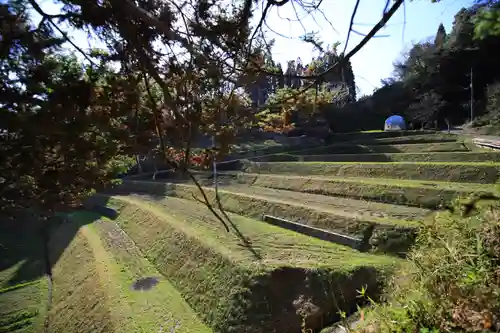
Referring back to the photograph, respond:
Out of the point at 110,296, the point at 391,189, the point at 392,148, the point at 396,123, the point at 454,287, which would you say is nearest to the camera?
the point at 454,287

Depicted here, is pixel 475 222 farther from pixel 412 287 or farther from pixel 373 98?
pixel 373 98

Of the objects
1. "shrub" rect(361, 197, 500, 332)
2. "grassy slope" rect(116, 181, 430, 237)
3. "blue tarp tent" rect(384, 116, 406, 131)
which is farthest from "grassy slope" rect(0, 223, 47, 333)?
"blue tarp tent" rect(384, 116, 406, 131)

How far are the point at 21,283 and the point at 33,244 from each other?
3329mm

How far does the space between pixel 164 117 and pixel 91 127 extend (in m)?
1.12

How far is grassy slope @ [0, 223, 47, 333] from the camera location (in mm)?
5734

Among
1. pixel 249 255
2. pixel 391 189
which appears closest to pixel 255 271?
pixel 249 255

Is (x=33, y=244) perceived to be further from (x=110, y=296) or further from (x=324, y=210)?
(x=324, y=210)

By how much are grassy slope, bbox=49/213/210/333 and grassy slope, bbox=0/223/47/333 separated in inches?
11.0

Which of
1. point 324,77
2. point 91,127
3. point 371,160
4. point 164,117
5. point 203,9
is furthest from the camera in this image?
point 371,160

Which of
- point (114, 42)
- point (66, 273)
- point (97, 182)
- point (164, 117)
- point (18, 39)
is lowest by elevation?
point (66, 273)

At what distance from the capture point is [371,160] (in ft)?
37.3

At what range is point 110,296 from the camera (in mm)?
5180

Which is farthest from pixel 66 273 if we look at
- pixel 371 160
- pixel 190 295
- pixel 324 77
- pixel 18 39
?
pixel 371 160

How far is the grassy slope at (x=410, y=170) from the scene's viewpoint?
23.1 ft
